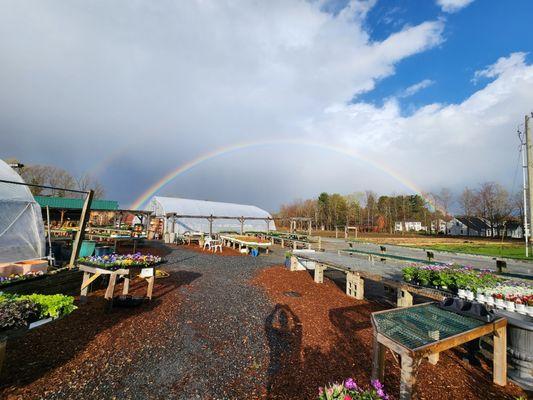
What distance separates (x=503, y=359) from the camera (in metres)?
3.99

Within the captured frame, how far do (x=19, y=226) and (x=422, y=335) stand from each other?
12952mm

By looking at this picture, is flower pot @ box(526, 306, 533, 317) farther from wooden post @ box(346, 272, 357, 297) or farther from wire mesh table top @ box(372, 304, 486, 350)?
wooden post @ box(346, 272, 357, 297)

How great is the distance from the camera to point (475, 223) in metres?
65.2

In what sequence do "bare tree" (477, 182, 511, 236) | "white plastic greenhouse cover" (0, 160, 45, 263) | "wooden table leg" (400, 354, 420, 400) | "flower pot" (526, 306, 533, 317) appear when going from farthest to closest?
1. "bare tree" (477, 182, 511, 236)
2. "white plastic greenhouse cover" (0, 160, 45, 263)
3. "flower pot" (526, 306, 533, 317)
4. "wooden table leg" (400, 354, 420, 400)

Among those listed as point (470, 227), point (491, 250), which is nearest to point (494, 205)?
point (470, 227)

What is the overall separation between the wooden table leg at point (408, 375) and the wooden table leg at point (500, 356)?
2.28m

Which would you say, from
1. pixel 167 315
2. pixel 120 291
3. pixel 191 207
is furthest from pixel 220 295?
pixel 191 207

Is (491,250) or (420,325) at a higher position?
(420,325)

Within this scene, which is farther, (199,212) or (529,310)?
(199,212)

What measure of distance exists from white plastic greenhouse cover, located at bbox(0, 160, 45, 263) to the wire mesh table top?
11685 millimetres

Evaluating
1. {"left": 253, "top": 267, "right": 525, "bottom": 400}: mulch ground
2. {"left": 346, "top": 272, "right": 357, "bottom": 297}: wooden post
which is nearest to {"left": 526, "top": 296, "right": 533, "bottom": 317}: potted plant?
{"left": 253, "top": 267, "right": 525, "bottom": 400}: mulch ground

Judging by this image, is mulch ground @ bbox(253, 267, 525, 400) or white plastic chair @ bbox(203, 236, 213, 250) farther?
white plastic chair @ bbox(203, 236, 213, 250)

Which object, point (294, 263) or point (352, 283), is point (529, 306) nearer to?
point (352, 283)

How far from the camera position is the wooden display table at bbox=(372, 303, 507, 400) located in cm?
270
